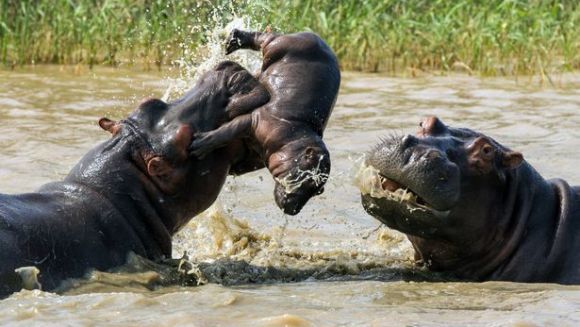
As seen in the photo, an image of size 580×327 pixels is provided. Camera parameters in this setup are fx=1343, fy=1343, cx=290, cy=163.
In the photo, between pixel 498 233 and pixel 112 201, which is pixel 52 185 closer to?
pixel 112 201

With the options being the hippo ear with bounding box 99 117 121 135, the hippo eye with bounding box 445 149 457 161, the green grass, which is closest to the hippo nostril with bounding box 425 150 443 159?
the hippo eye with bounding box 445 149 457 161

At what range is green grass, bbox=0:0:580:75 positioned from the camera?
43.8 ft

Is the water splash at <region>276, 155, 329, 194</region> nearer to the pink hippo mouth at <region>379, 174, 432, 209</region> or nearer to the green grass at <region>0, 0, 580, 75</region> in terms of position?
the pink hippo mouth at <region>379, 174, 432, 209</region>

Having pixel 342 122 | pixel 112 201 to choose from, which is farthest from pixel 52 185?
pixel 342 122

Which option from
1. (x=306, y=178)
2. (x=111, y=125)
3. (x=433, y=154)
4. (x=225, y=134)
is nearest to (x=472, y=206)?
(x=433, y=154)

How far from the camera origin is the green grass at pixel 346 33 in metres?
13.3

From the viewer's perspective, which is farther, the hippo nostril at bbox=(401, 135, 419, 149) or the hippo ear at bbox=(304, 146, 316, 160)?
the hippo nostril at bbox=(401, 135, 419, 149)

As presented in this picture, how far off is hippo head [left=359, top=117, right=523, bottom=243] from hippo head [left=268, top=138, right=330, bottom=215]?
1.02 feet

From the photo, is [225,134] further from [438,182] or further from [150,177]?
[438,182]

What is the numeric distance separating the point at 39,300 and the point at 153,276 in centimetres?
69

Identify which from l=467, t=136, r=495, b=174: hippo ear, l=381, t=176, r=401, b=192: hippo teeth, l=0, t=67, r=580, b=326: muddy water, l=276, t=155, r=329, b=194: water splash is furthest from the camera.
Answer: l=467, t=136, r=495, b=174: hippo ear

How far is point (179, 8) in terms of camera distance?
1343cm

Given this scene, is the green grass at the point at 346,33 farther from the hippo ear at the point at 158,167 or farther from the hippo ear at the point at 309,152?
the hippo ear at the point at 309,152

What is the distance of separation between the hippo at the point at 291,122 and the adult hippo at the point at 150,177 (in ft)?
0.32
